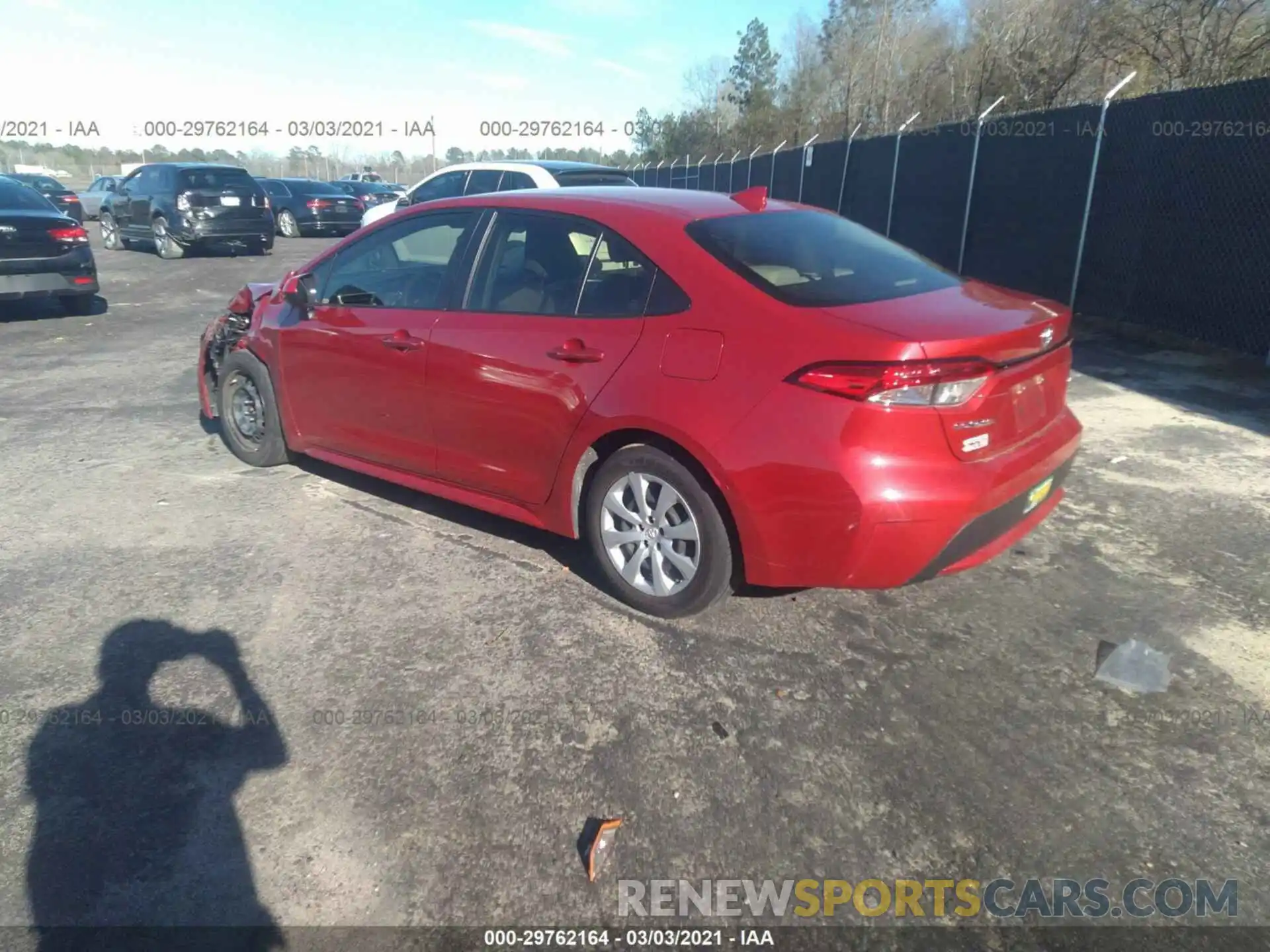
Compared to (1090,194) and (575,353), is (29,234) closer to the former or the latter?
(575,353)

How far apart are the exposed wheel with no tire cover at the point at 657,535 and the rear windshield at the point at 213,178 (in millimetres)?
17217

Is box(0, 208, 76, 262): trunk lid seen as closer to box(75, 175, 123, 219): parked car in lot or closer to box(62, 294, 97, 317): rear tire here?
box(62, 294, 97, 317): rear tire

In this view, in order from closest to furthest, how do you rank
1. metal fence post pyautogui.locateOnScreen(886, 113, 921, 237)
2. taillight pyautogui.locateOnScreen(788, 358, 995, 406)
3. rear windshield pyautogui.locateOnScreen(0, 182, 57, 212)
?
taillight pyautogui.locateOnScreen(788, 358, 995, 406) < rear windshield pyautogui.locateOnScreen(0, 182, 57, 212) < metal fence post pyautogui.locateOnScreen(886, 113, 921, 237)

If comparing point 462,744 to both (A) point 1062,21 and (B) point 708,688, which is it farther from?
(A) point 1062,21

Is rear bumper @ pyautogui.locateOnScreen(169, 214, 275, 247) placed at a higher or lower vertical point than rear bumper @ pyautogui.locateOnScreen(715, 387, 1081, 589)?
higher

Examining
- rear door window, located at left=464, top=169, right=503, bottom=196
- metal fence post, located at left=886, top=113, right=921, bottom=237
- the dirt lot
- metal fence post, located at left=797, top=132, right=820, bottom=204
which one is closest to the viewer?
the dirt lot

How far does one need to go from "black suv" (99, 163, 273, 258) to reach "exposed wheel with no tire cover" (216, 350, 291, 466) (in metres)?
13.9

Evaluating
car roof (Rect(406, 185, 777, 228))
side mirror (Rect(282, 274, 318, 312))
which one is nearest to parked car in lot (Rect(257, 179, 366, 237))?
side mirror (Rect(282, 274, 318, 312))

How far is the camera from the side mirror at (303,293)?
4.87 meters

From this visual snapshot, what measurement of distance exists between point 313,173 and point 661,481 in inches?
2614

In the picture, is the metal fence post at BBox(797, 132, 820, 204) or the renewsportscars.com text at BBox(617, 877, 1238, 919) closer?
the renewsportscars.com text at BBox(617, 877, 1238, 919)

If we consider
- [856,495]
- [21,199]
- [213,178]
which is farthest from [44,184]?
[856,495]

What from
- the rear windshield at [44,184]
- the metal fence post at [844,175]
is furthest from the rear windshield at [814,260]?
the rear windshield at [44,184]

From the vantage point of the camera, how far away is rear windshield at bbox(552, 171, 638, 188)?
10.1 m
